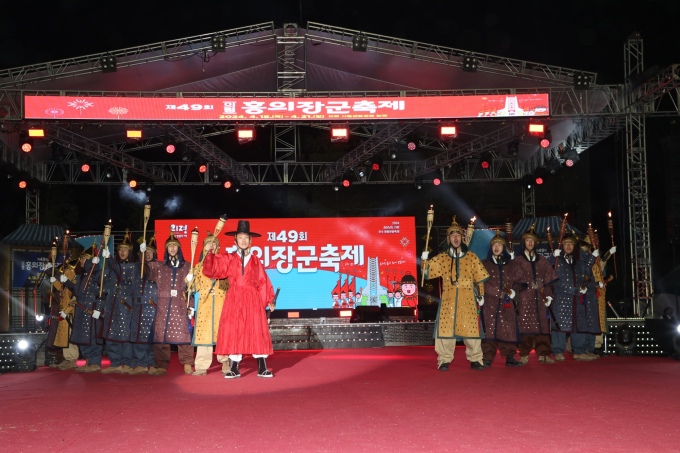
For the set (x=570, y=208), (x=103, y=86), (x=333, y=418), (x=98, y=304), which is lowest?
(x=333, y=418)

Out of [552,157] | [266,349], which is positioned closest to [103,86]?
[266,349]

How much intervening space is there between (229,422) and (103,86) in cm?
912

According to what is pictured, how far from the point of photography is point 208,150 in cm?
1155

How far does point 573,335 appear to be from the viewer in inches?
279

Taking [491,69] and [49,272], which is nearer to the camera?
[49,272]

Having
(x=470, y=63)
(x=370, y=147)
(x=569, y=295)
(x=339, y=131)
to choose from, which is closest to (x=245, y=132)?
(x=339, y=131)

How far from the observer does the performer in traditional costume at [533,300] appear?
664 cm

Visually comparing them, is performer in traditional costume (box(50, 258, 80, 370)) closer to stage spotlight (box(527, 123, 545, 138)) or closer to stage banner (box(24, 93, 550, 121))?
stage banner (box(24, 93, 550, 121))

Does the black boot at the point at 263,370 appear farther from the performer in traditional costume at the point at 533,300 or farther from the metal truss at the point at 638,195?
the metal truss at the point at 638,195

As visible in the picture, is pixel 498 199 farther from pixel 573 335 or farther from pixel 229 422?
pixel 229 422

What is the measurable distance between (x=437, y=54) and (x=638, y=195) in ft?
12.9

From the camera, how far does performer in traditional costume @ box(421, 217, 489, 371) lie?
20.1ft

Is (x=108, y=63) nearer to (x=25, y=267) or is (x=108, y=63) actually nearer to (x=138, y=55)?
(x=138, y=55)

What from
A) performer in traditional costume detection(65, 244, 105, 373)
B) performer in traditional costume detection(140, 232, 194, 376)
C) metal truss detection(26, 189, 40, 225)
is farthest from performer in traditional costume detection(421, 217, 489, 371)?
metal truss detection(26, 189, 40, 225)
